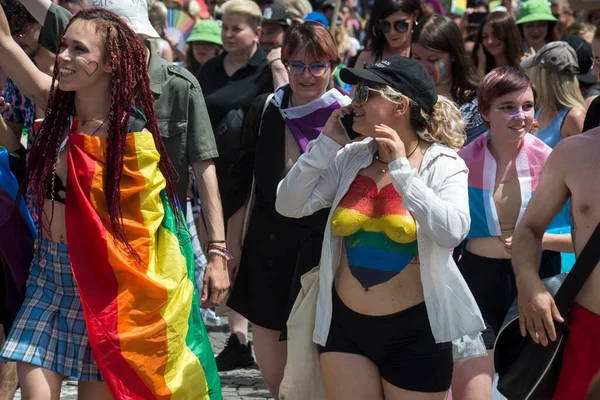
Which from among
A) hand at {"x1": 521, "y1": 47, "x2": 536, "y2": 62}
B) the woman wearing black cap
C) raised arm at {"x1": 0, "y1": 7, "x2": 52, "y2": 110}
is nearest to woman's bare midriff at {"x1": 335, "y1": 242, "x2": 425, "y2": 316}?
the woman wearing black cap

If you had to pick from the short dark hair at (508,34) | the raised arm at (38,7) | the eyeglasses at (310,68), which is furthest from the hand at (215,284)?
the short dark hair at (508,34)

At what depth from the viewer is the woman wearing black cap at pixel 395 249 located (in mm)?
4184

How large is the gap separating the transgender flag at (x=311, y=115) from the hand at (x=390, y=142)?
124 cm

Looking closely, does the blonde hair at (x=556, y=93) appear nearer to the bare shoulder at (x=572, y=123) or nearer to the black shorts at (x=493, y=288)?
the bare shoulder at (x=572, y=123)

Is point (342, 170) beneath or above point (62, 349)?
above

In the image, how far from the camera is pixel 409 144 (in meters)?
4.47

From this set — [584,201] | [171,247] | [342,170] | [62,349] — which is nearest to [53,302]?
[62,349]

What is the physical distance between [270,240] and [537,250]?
1.92m

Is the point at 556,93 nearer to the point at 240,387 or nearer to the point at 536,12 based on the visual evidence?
the point at 240,387

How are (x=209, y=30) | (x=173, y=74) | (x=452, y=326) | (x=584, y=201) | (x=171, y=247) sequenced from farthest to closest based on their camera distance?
(x=209, y=30)
(x=173, y=74)
(x=171, y=247)
(x=452, y=326)
(x=584, y=201)

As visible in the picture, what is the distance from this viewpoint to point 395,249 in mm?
4273

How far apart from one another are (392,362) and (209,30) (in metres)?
6.47

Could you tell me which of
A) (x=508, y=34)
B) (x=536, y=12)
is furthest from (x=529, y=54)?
(x=508, y=34)

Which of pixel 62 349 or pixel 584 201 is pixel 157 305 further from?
pixel 584 201
